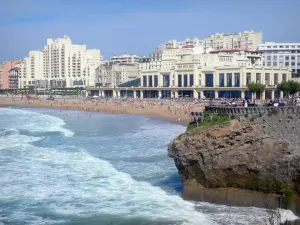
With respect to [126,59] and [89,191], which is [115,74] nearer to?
[126,59]

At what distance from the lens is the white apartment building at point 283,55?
103 meters

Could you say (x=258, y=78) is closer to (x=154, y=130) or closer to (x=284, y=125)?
(x=154, y=130)

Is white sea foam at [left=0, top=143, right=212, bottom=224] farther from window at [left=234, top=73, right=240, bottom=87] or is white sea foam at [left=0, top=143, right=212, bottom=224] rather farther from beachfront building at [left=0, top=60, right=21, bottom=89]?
beachfront building at [left=0, top=60, right=21, bottom=89]

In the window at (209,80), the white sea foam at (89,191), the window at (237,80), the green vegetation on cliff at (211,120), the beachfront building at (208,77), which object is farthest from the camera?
the window at (209,80)

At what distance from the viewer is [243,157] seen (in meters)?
17.5

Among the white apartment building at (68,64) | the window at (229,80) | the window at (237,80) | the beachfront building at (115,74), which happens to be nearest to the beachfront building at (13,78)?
the white apartment building at (68,64)

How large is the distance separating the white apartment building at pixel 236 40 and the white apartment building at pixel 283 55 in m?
11.1

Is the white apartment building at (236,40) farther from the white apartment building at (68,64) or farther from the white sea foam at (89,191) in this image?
the white sea foam at (89,191)

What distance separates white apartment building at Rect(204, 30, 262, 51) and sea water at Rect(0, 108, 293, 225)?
9127 cm

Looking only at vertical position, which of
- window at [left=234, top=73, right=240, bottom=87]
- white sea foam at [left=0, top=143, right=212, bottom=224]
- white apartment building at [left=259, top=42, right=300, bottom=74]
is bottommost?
white sea foam at [left=0, top=143, right=212, bottom=224]

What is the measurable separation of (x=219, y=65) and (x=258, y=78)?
8879 millimetres

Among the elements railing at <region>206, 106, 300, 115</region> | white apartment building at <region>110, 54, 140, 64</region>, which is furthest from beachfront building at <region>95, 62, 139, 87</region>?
railing at <region>206, 106, 300, 115</region>

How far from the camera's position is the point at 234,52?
3718 inches

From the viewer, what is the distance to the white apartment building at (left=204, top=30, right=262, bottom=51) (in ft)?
397
